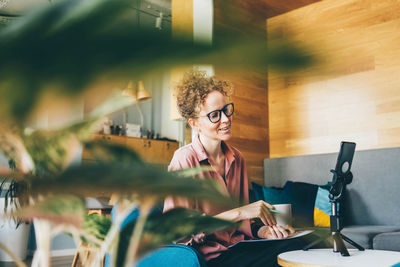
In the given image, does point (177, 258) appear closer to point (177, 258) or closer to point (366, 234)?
point (177, 258)

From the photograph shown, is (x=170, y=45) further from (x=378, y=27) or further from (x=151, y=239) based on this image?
(x=378, y=27)

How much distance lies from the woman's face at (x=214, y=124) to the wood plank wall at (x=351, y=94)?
1646 mm

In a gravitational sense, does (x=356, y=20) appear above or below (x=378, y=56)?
above

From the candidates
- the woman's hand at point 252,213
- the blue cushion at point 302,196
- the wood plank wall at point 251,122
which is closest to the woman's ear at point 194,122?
the woman's hand at point 252,213

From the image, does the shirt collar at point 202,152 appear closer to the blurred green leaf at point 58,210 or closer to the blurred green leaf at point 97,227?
the blurred green leaf at point 97,227

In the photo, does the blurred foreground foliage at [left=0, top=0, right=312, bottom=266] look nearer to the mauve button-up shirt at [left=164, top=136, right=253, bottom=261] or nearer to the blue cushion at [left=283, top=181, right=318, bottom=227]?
the mauve button-up shirt at [left=164, top=136, right=253, bottom=261]

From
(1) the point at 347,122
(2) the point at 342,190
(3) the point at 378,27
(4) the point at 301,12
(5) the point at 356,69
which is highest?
(4) the point at 301,12

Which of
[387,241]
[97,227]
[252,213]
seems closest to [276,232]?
[252,213]

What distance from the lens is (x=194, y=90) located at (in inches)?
85.6

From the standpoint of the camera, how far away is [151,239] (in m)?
0.38

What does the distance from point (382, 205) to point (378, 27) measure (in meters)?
1.60

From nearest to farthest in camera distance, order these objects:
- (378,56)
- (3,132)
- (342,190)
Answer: (3,132)
(342,190)
(378,56)

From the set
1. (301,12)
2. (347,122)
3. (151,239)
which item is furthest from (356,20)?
(151,239)

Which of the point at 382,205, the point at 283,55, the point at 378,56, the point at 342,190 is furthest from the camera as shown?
the point at 378,56
